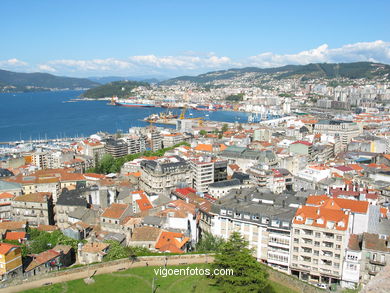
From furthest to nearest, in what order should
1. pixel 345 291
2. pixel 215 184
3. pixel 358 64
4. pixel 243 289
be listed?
1. pixel 358 64
2. pixel 215 184
3. pixel 345 291
4. pixel 243 289

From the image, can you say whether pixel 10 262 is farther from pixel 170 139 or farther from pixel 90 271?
pixel 170 139

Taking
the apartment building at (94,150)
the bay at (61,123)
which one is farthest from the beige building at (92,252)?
the bay at (61,123)

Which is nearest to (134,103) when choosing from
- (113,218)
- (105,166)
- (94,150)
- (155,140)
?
(155,140)

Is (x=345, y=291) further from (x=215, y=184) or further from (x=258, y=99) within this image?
(x=258, y=99)

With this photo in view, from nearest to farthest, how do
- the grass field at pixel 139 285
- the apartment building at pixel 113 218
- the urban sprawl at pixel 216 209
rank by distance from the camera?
the grass field at pixel 139 285 → the urban sprawl at pixel 216 209 → the apartment building at pixel 113 218

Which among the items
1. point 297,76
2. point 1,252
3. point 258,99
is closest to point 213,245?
point 1,252

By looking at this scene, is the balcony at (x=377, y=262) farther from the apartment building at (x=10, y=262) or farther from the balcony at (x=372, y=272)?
the apartment building at (x=10, y=262)
